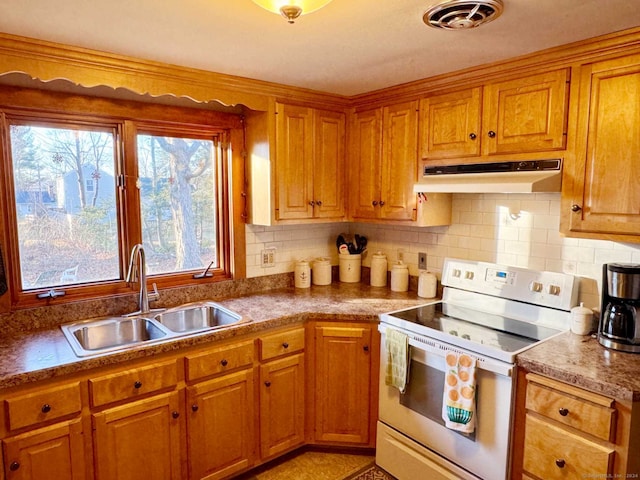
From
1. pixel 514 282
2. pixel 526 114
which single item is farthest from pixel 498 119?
pixel 514 282

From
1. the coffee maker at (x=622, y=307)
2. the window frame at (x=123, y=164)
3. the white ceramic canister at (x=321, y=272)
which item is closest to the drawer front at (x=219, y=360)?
the window frame at (x=123, y=164)

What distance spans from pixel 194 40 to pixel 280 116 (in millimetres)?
868

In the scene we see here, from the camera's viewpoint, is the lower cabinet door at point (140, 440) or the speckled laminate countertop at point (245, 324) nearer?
the speckled laminate countertop at point (245, 324)

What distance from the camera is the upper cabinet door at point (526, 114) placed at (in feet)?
6.53

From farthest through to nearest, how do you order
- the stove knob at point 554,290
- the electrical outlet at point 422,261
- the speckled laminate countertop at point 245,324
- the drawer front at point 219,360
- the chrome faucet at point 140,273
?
the electrical outlet at point 422,261
the chrome faucet at point 140,273
the stove knob at point 554,290
the drawer front at point 219,360
the speckled laminate countertop at point 245,324

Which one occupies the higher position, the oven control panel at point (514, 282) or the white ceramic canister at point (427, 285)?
the oven control panel at point (514, 282)

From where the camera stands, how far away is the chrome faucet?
2309 millimetres

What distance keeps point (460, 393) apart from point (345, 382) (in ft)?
2.52

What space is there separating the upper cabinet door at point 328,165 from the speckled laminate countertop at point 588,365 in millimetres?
1562

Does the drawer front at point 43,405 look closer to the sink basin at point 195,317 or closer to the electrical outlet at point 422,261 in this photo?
the sink basin at point 195,317

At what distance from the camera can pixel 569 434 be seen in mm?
1670

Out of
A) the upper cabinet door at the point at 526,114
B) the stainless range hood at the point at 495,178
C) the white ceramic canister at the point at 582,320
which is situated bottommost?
the white ceramic canister at the point at 582,320

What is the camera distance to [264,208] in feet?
8.92

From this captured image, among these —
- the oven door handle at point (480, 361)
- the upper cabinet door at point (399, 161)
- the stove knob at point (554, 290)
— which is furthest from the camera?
the upper cabinet door at point (399, 161)
